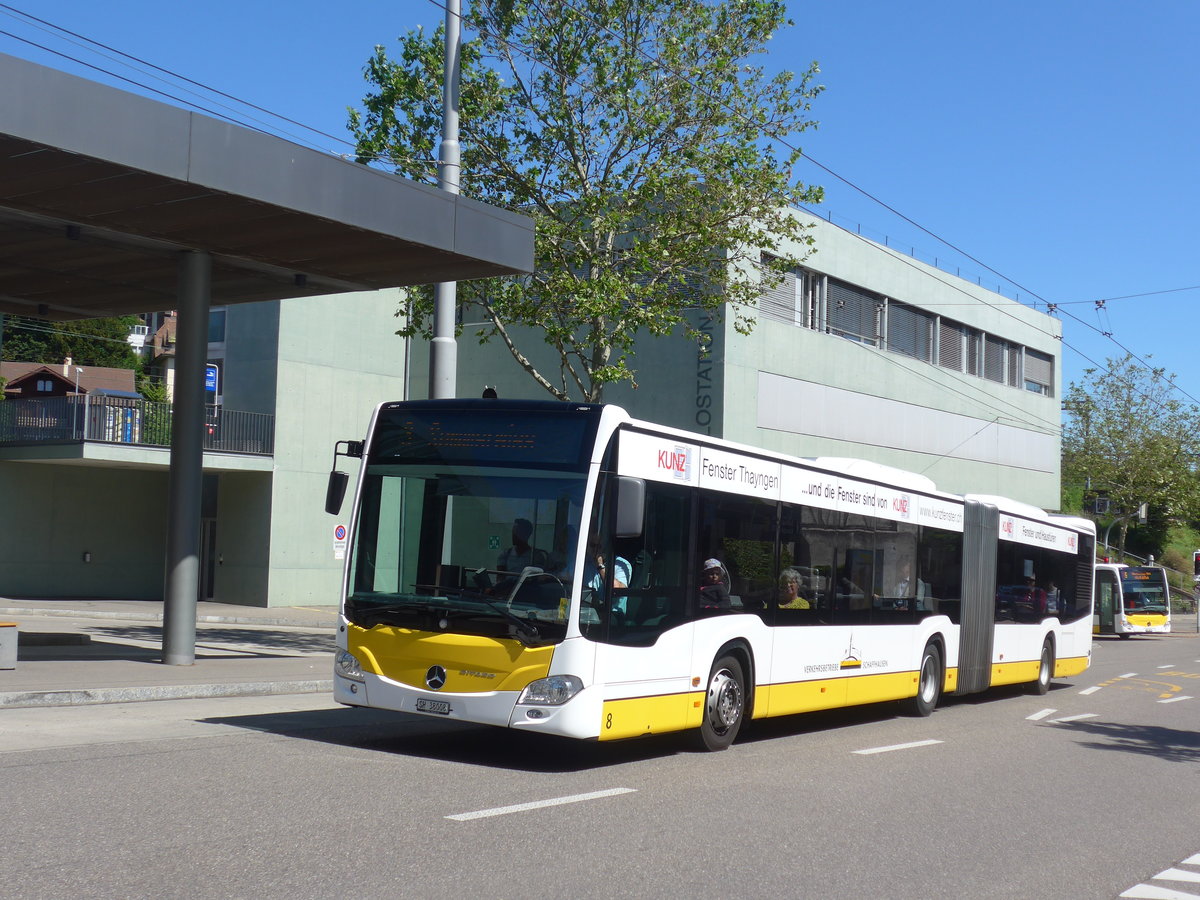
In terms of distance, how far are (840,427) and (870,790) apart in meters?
29.7

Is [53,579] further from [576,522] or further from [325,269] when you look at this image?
[576,522]

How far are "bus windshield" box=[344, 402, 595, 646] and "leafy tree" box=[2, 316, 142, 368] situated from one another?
7586cm

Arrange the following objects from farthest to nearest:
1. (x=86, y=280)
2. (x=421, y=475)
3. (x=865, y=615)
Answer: (x=86, y=280)
(x=865, y=615)
(x=421, y=475)

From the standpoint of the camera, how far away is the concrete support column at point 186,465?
1652 centimetres

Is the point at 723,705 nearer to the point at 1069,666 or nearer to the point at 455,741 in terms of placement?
the point at 455,741

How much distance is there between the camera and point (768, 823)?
8.03m

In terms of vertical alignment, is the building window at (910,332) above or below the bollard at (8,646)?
above

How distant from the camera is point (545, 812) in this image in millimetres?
7918

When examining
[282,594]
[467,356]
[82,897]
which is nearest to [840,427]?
[467,356]

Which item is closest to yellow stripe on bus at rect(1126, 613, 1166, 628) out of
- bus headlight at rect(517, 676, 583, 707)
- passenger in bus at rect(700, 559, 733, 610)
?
passenger in bus at rect(700, 559, 733, 610)

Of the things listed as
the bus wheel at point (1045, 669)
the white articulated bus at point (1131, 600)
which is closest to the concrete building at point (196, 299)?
the bus wheel at point (1045, 669)

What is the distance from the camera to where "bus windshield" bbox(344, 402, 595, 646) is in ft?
31.6

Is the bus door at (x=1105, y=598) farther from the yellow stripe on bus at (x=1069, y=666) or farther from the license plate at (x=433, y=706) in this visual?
the license plate at (x=433, y=706)

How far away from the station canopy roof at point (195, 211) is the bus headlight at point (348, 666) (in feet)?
18.5
